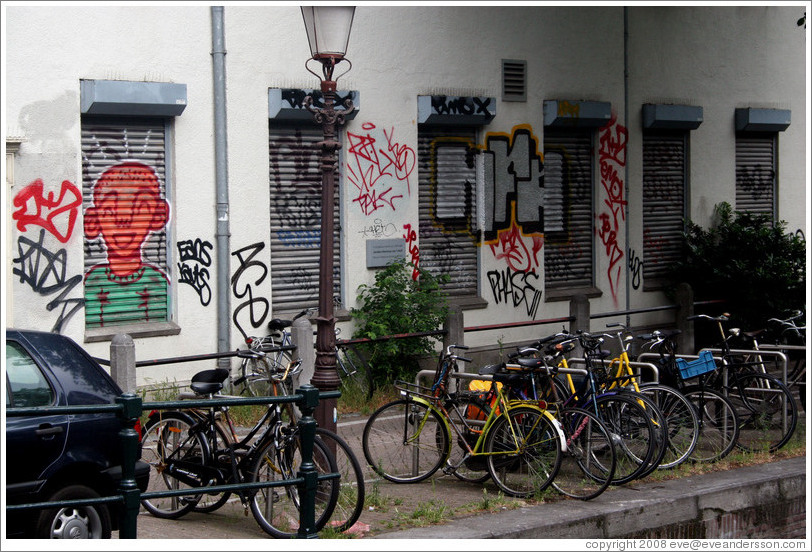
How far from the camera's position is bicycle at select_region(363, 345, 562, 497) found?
26.2 ft

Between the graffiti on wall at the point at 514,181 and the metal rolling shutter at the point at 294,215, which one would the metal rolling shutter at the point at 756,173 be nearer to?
the graffiti on wall at the point at 514,181

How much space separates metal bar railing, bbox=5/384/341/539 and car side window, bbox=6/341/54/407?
0.25 m

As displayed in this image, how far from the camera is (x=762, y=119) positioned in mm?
17578

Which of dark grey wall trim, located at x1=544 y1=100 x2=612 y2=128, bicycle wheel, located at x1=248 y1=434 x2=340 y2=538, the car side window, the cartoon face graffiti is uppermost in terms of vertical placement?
dark grey wall trim, located at x1=544 y1=100 x2=612 y2=128

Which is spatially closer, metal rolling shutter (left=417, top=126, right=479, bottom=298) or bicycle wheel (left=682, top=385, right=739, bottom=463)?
bicycle wheel (left=682, top=385, right=739, bottom=463)

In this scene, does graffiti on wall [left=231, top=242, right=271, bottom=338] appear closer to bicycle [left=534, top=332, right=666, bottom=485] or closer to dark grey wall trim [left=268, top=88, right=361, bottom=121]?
dark grey wall trim [left=268, top=88, right=361, bottom=121]

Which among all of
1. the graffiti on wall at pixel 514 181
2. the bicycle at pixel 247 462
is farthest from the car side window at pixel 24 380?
the graffiti on wall at pixel 514 181

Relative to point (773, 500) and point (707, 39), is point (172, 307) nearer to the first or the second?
point (773, 500)

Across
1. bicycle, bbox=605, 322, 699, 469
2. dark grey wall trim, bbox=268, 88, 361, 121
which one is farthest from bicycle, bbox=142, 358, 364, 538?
dark grey wall trim, bbox=268, 88, 361, 121

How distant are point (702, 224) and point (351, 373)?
286 inches

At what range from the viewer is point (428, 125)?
14.0 meters

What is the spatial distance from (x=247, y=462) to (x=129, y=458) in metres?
1.73

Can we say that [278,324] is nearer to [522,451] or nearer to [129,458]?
[522,451]

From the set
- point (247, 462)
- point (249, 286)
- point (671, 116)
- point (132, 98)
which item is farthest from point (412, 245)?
point (247, 462)
